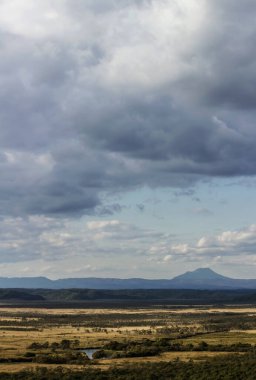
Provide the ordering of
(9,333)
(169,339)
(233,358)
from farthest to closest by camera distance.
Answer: (9,333) < (169,339) < (233,358)

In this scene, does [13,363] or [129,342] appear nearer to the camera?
[13,363]

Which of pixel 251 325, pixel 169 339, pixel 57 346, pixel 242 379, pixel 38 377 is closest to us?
pixel 242 379

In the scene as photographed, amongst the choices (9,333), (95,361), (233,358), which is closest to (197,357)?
(233,358)

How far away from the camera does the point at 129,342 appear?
325 ft

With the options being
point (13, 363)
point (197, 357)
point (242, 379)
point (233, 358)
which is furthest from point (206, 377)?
point (13, 363)

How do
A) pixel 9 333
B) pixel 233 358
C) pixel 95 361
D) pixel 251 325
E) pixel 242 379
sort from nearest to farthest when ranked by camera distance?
pixel 242 379 < pixel 233 358 < pixel 95 361 < pixel 9 333 < pixel 251 325

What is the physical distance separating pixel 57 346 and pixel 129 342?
1170cm

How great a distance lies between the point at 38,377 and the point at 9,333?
67.4m

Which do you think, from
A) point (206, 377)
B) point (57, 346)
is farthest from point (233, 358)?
point (57, 346)

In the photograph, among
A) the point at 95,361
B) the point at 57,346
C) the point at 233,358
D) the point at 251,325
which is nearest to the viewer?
the point at 233,358

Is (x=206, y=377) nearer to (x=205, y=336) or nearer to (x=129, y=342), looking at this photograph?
(x=129, y=342)

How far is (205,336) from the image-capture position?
367 feet

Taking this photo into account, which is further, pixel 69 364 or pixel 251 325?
pixel 251 325

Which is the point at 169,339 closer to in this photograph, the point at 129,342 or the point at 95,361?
the point at 129,342
